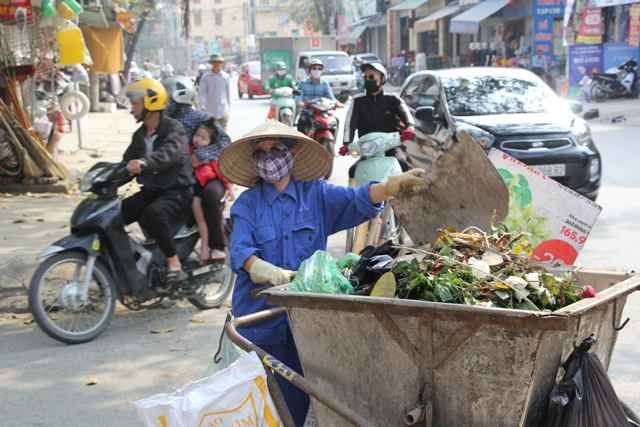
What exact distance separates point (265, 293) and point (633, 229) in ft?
21.9

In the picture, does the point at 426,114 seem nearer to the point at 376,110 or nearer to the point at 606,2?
the point at 376,110

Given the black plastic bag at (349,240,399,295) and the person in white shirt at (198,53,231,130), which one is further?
the person in white shirt at (198,53,231,130)

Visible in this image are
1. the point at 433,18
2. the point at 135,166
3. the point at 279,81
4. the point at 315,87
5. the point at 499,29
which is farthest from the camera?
the point at 433,18

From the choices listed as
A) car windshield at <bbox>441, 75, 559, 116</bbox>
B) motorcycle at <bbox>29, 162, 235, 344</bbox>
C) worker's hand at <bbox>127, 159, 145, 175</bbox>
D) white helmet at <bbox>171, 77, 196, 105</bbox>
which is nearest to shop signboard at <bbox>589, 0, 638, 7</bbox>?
car windshield at <bbox>441, 75, 559, 116</bbox>

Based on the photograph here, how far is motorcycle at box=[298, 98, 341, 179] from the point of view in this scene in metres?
10.8

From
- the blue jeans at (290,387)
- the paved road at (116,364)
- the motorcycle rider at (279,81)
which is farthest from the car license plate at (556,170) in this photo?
the motorcycle rider at (279,81)

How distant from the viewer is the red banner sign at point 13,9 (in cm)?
1112

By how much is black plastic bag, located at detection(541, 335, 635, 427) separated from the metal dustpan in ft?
2.65

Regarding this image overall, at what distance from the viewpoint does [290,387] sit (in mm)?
3537

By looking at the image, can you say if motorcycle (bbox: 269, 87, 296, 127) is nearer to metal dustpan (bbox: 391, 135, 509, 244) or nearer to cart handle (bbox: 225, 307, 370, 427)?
metal dustpan (bbox: 391, 135, 509, 244)

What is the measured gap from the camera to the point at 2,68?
11.9m

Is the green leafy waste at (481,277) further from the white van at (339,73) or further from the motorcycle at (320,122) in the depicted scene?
the white van at (339,73)

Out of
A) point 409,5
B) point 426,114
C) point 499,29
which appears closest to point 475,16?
point 499,29

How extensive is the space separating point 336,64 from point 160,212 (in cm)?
2609
